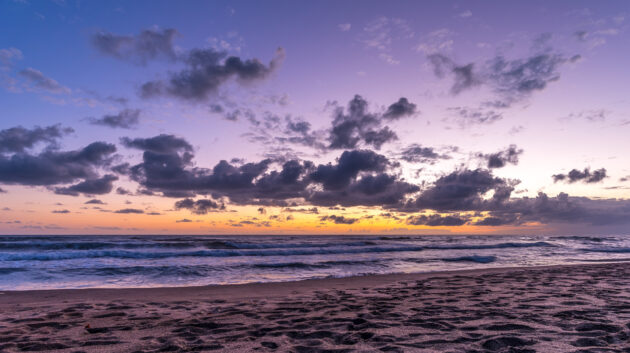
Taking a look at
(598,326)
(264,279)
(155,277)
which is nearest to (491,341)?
(598,326)

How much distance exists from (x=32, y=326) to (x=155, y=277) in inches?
334

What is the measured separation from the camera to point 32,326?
6.04 metres

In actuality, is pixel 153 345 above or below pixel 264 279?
above

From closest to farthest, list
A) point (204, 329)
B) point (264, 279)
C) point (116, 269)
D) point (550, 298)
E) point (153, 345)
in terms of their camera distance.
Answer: point (153, 345) < point (204, 329) < point (550, 298) < point (264, 279) < point (116, 269)

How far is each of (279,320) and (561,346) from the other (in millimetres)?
4215

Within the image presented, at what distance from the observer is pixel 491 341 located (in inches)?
174

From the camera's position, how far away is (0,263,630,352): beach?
452 cm

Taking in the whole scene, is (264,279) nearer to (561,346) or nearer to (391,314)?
(391,314)

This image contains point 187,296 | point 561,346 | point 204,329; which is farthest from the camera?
point 187,296

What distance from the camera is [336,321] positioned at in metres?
5.80

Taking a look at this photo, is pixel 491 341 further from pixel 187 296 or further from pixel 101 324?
pixel 187 296

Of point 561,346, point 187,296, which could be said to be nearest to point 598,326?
point 561,346

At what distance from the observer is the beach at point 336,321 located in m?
4.52

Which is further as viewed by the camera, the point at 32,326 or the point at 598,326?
the point at 32,326
